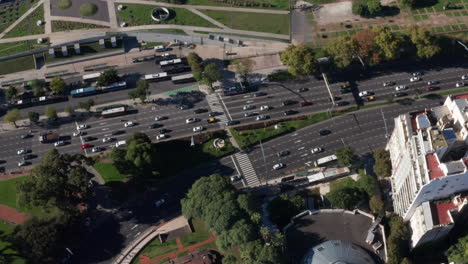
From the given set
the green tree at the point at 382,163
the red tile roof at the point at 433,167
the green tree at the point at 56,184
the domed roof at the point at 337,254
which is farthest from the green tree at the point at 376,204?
the green tree at the point at 56,184

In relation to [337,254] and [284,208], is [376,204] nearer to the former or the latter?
[337,254]

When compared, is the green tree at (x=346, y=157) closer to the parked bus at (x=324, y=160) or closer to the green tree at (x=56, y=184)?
the parked bus at (x=324, y=160)

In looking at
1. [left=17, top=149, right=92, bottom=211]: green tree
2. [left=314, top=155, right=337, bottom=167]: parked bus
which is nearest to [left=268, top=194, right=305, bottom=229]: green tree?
[left=314, top=155, right=337, bottom=167]: parked bus

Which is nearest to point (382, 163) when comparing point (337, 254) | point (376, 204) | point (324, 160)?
point (376, 204)

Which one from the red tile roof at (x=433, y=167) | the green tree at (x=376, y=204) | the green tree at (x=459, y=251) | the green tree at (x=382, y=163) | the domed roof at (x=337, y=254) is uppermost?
the red tile roof at (x=433, y=167)

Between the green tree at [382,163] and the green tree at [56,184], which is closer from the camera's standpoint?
the green tree at [56,184]

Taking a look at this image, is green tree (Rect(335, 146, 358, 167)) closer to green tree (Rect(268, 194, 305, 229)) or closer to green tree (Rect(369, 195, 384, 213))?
green tree (Rect(369, 195, 384, 213))

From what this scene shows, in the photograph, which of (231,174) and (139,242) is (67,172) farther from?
(231,174)

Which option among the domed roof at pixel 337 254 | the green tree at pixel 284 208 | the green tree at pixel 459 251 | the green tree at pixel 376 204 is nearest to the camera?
the green tree at pixel 459 251
